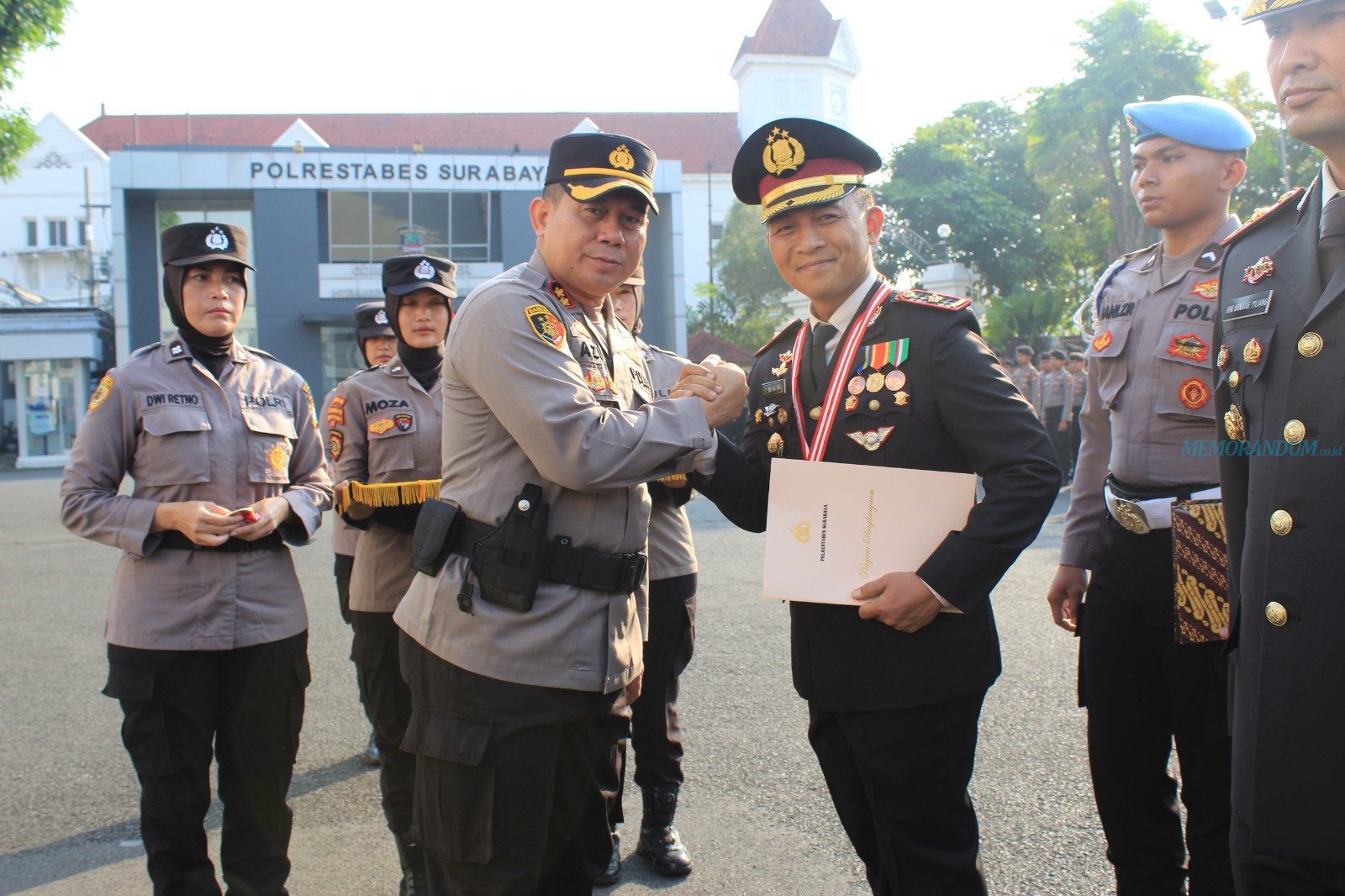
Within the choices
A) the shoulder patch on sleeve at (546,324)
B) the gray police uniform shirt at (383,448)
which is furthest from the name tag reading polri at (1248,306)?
the gray police uniform shirt at (383,448)

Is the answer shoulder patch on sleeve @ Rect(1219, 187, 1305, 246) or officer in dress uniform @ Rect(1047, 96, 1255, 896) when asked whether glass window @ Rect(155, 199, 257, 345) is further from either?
shoulder patch on sleeve @ Rect(1219, 187, 1305, 246)

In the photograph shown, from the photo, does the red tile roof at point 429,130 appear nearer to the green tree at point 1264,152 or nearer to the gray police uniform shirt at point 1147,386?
the green tree at point 1264,152

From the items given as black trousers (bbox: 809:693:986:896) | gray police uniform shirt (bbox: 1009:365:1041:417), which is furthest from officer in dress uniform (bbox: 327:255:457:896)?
gray police uniform shirt (bbox: 1009:365:1041:417)

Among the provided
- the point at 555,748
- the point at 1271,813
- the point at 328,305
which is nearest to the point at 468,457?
the point at 555,748

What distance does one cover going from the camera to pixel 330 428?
423cm

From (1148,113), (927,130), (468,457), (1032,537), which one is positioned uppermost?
(927,130)

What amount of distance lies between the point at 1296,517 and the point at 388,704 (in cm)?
304

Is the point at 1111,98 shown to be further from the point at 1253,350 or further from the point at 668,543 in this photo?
the point at 1253,350

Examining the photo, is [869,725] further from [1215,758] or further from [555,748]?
[1215,758]

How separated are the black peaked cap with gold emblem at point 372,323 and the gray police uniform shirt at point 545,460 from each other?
302 cm

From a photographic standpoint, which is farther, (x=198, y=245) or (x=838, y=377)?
(x=198, y=245)

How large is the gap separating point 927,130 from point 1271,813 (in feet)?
168

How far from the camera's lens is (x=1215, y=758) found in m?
2.63

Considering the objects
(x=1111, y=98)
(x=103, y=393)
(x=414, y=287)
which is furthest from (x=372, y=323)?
(x=1111, y=98)
